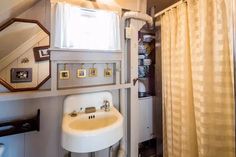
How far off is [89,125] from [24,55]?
2.29ft

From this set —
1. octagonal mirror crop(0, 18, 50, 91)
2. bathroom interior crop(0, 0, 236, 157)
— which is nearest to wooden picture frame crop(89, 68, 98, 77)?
bathroom interior crop(0, 0, 236, 157)

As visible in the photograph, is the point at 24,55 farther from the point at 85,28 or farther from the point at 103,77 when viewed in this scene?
the point at 103,77

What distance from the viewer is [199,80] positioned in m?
1.20

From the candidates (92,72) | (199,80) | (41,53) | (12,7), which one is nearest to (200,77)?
(199,80)

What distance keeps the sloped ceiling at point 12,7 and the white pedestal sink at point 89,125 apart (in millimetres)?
682

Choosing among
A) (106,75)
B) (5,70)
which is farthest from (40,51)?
(106,75)

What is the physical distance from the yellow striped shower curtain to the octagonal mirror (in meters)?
1.09

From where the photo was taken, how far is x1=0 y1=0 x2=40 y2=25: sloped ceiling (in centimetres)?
93

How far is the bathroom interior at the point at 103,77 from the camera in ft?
3.50

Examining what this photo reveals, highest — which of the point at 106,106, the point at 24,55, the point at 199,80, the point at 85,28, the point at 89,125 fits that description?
the point at 85,28

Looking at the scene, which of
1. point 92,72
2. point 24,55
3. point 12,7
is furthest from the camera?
point 92,72

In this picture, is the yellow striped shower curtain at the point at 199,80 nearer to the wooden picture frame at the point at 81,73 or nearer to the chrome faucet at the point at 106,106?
the chrome faucet at the point at 106,106

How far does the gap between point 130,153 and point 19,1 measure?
1.51 meters

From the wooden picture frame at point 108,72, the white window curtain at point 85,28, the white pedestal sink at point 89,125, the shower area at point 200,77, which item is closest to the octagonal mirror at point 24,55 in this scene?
the white window curtain at point 85,28
